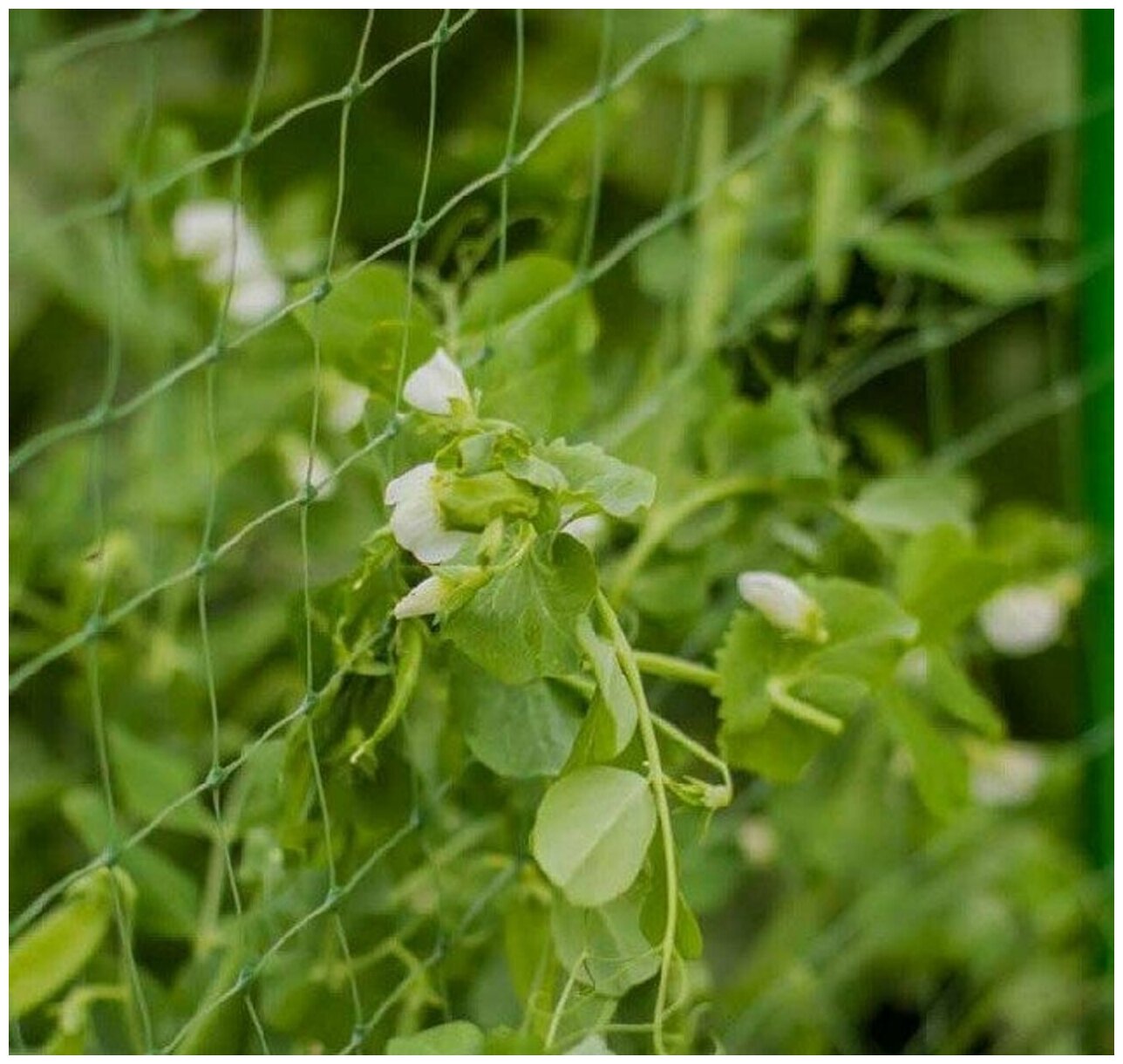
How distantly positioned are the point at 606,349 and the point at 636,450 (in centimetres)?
26

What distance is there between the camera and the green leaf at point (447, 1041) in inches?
23.4

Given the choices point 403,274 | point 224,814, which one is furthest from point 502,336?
point 224,814

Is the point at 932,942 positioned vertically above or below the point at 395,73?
below

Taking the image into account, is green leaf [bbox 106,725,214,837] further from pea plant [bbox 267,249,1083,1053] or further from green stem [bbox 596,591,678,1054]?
green stem [bbox 596,591,678,1054]

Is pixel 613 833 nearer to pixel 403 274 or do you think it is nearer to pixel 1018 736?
pixel 403 274

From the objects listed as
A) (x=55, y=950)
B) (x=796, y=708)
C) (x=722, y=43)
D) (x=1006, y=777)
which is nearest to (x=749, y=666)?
(x=796, y=708)

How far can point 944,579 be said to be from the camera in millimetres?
736

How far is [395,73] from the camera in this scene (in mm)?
1201

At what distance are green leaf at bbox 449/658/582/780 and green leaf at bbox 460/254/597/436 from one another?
0.25 ft

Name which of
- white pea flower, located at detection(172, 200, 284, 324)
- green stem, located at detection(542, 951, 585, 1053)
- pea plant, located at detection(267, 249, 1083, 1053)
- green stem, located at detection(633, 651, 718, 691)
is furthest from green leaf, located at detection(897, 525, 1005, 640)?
white pea flower, located at detection(172, 200, 284, 324)

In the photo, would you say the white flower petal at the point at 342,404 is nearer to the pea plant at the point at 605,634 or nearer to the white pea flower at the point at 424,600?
the pea plant at the point at 605,634

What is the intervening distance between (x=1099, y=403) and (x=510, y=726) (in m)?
0.64

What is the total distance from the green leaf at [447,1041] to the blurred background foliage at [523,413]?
6 cm

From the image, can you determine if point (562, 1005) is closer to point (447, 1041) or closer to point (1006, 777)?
point (447, 1041)
